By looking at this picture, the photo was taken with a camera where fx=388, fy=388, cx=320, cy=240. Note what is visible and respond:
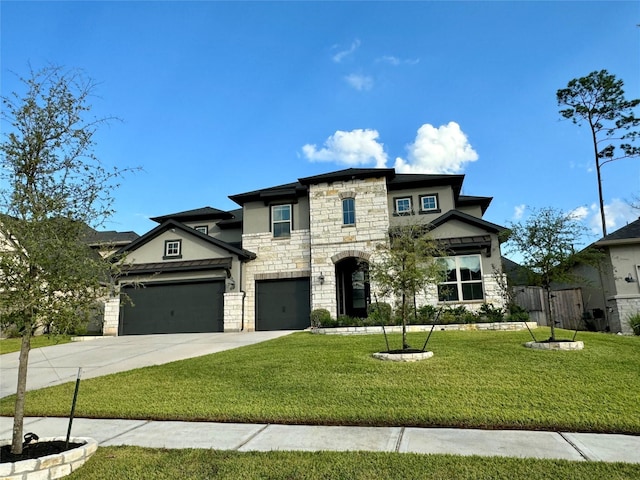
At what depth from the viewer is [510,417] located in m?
4.80

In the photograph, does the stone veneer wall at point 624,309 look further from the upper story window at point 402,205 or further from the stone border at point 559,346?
the stone border at point 559,346

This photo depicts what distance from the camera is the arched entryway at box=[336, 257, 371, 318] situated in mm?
18812

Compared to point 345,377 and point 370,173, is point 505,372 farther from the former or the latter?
point 370,173

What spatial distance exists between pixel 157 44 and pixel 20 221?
9224 millimetres

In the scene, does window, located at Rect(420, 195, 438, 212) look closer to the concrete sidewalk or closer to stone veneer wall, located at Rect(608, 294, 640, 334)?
stone veneer wall, located at Rect(608, 294, 640, 334)

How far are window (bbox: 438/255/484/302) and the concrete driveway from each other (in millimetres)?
8351

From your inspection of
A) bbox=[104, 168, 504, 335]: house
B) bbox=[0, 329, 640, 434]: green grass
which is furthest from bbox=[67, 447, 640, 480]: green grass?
bbox=[104, 168, 504, 335]: house

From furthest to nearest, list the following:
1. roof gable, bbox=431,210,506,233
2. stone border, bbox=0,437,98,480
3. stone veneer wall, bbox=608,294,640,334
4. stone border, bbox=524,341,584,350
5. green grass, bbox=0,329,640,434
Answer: stone veneer wall, bbox=608,294,640,334 → roof gable, bbox=431,210,506,233 → stone border, bbox=524,341,584,350 → green grass, bbox=0,329,640,434 → stone border, bbox=0,437,98,480

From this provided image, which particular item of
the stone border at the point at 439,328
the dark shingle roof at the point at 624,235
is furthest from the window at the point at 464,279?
the dark shingle roof at the point at 624,235

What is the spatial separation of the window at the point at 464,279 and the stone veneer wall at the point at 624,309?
617 cm

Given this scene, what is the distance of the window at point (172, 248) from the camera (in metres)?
19.2

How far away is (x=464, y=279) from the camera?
16094 millimetres

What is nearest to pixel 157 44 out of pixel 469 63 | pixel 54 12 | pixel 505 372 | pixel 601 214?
pixel 54 12

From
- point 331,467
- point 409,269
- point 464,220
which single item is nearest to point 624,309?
point 464,220
